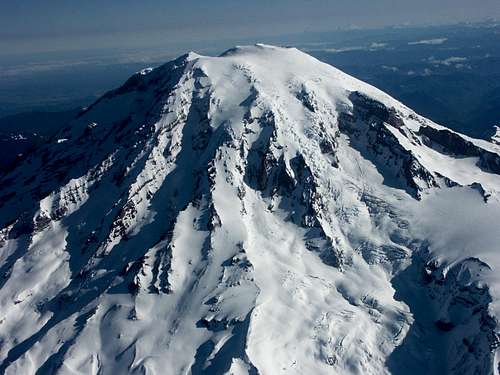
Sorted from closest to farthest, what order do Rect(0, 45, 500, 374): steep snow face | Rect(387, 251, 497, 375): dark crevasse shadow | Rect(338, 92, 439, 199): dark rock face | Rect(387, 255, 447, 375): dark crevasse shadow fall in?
Rect(387, 251, 497, 375): dark crevasse shadow < Rect(387, 255, 447, 375): dark crevasse shadow < Rect(0, 45, 500, 374): steep snow face < Rect(338, 92, 439, 199): dark rock face

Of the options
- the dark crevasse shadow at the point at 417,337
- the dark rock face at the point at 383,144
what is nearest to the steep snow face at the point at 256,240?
the dark crevasse shadow at the point at 417,337

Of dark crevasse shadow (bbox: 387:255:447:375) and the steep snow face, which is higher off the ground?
the steep snow face

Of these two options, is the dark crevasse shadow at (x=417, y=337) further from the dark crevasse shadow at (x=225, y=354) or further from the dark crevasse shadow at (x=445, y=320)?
the dark crevasse shadow at (x=225, y=354)

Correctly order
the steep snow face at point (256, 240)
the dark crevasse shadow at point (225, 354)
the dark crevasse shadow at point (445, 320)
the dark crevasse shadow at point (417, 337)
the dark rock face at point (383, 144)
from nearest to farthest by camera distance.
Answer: the dark crevasse shadow at point (225, 354)
the dark crevasse shadow at point (445, 320)
the dark crevasse shadow at point (417, 337)
the steep snow face at point (256, 240)
the dark rock face at point (383, 144)

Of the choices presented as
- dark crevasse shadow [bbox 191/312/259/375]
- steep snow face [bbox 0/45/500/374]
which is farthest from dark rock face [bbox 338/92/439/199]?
dark crevasse shadow [bbox 191/312/259/375]

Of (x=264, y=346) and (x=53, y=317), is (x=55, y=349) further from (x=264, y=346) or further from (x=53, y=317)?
(x=264, y=346)

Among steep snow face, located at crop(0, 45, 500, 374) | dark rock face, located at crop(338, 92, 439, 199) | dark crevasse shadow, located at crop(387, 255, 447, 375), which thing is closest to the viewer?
dark crevasse shadow, located at crop(387, 255, 447, 375)

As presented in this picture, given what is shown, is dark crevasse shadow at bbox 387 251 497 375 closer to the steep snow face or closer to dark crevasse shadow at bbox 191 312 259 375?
the steep snow face

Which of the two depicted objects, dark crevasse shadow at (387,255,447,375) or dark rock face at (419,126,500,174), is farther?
dark rock face at (419,126,500,174)

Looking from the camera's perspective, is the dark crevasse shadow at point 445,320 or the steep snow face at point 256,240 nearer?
the dark crevasse shadow at point 445,320
